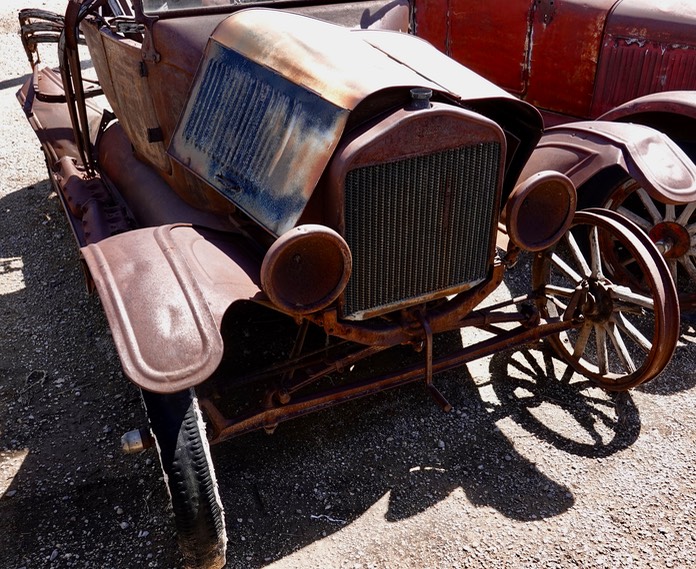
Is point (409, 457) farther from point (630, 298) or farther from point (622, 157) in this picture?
point (622, 157)

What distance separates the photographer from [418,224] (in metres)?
2.94

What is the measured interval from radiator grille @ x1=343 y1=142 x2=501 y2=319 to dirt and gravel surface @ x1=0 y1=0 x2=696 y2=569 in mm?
740

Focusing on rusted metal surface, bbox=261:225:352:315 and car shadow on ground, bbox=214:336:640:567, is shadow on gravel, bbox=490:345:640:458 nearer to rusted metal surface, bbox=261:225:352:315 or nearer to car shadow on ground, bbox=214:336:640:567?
car shadow on ground, bbox=214:336:640:567

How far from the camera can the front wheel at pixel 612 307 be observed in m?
3.15

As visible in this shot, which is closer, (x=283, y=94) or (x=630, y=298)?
(x=283, y=94)

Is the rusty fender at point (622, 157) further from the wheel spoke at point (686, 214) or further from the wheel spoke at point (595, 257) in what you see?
the wheel spoke at point (686, 214)

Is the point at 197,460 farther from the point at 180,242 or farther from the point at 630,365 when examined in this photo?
the point at 630,365

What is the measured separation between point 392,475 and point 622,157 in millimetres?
1879

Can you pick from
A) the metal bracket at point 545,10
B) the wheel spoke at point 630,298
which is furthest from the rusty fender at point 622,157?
the metal bracket at point 545,10

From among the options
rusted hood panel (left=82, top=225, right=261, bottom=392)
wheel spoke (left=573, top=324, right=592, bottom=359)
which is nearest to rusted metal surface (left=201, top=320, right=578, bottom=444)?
wheel spoke (left=573, top=324, right=592, bottom=359)

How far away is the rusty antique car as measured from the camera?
4.12 meters

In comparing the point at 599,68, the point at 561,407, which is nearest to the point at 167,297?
the point at 561,407

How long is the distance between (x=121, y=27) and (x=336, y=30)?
1079mm

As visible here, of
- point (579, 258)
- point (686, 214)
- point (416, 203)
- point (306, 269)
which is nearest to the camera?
point (306, 269)
